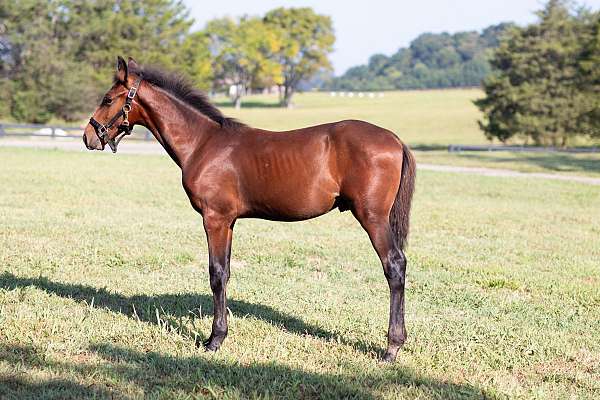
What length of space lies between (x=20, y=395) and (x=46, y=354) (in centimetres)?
79

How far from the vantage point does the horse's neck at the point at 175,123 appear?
618 cm

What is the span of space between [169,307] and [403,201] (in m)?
2.72

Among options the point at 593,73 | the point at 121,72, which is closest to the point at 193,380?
the point at 121,72

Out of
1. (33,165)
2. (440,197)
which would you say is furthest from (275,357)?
(33,165)

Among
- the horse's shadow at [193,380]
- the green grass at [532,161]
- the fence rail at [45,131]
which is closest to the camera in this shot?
the horse's shadow at [193,380]

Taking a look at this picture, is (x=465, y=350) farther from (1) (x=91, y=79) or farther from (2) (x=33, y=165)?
(1) (x=91, y=79)

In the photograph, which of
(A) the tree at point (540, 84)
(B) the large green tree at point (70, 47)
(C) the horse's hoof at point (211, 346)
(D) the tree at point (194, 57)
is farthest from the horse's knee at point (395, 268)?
(D) the tree at point (194, 57)

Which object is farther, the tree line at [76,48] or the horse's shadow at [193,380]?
the tree line at [76,48]

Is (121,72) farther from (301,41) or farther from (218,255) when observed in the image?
(301,41)

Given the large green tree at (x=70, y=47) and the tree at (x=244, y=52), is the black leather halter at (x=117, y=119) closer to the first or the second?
the large green tree at (x=70, y=47)

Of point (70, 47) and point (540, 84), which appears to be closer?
point (540, 84)

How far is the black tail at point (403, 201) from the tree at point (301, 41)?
9031 centimetres

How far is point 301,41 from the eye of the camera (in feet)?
316

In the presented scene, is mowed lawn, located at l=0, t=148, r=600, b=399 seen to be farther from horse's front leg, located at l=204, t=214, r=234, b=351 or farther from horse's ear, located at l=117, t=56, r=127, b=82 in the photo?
horse's ear, located at l=117, t=56, r=127, b=82
